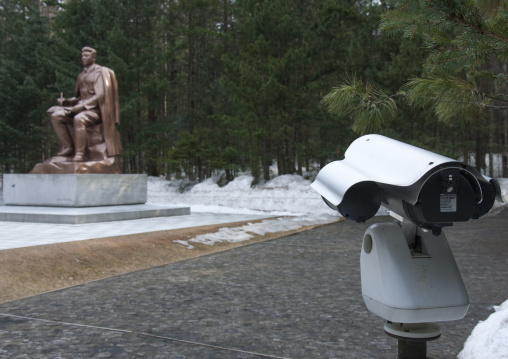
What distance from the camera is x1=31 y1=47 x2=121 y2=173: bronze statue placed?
12.1 m

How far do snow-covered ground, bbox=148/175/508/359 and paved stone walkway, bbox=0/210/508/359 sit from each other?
0.26 m

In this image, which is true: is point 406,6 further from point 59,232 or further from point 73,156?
point 73,156

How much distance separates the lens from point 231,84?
17.7 m

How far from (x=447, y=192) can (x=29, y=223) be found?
9.71 m

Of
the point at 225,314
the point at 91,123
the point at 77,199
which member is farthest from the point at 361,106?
the point at 91,123

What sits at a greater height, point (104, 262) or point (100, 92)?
point (100, 92)

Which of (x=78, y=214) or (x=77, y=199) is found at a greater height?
(x=77, y=199)

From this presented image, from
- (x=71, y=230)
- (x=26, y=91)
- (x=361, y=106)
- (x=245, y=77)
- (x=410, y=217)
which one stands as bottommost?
(x=71, y=230)

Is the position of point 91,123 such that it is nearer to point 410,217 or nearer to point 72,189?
point 72,189

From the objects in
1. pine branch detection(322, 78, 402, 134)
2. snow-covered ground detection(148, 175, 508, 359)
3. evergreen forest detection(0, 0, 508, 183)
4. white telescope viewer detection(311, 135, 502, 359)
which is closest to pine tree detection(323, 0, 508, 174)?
pine branch detection(322, 78, 402, 134)

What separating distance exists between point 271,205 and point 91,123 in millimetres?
5857

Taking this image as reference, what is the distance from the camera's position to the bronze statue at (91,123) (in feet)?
39.6

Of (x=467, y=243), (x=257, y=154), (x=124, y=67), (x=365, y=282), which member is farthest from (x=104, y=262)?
(x=124, y=67)

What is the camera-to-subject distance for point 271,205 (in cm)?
1512
